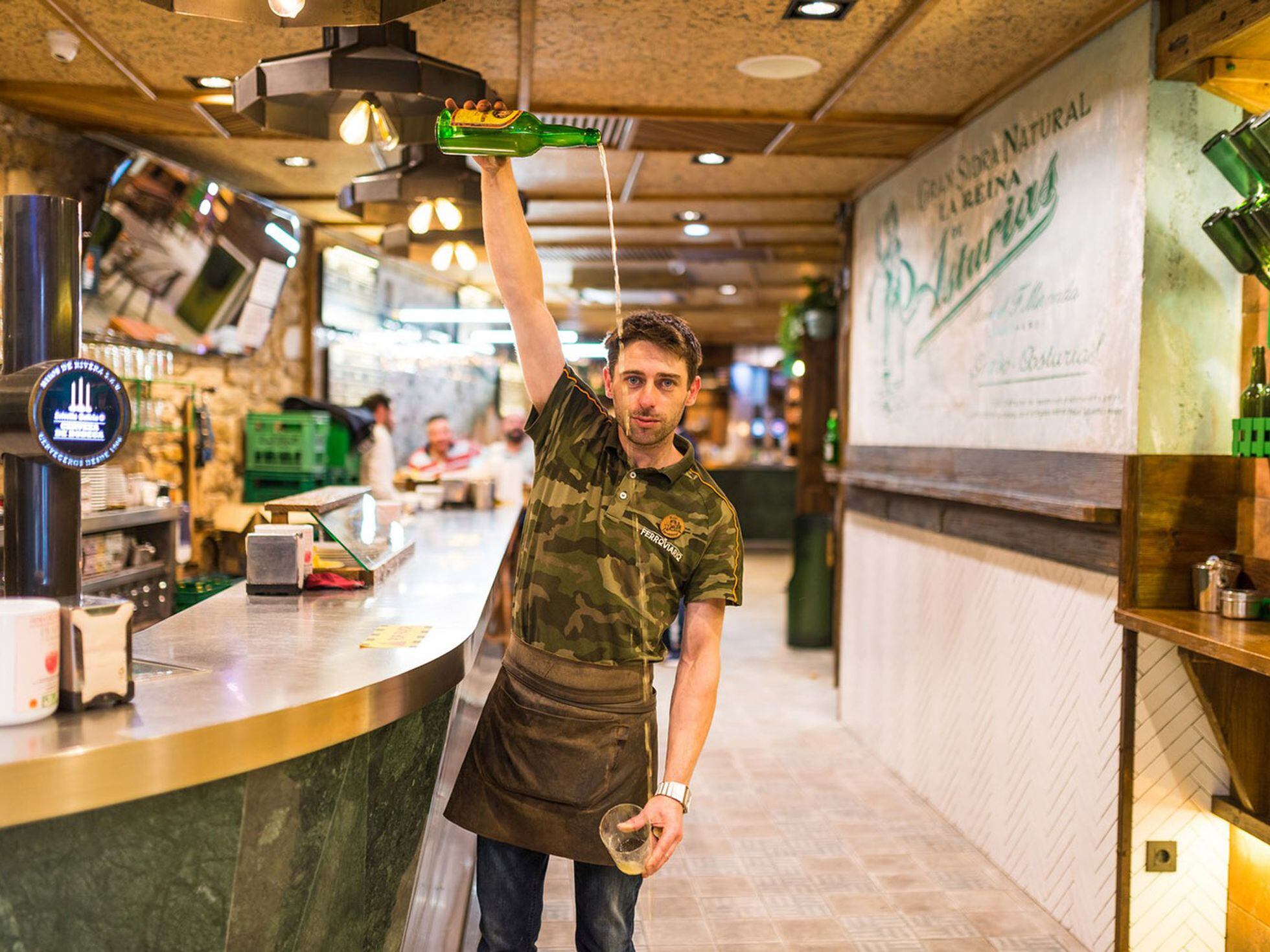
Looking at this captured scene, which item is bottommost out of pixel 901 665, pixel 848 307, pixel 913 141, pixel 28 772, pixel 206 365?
pixel 901 665

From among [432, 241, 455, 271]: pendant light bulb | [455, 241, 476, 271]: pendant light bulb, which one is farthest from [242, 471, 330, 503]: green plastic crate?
[455, 241, 476, 271]: pendant light bulb

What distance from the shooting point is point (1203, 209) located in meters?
3.08

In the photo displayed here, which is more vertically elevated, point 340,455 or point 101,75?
point 101,75

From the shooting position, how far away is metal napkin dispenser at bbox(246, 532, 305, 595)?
2.70 metres

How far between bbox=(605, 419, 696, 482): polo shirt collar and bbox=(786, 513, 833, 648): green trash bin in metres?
5.37

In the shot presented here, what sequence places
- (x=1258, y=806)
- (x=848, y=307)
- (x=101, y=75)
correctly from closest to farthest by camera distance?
1. (x=1258, y=806)
2. (x=101, y=75)
3. (x=848, y=307)

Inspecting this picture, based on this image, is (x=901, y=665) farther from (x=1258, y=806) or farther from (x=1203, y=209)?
(x=1203, y=209)

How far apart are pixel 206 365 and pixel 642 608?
504 centimetres

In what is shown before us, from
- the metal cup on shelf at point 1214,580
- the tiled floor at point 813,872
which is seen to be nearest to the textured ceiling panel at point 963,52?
the metal cup on shelf at point 1214,580

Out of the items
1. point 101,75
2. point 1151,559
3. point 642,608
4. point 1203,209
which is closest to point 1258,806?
point 1151,559

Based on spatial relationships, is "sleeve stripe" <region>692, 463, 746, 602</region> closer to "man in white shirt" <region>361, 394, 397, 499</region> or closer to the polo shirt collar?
the polo shirt collar

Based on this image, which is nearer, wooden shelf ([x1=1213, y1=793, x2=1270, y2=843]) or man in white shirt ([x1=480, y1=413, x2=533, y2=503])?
wooden shelf ([x1=1213, y1=793, x2=1270, y2=843])

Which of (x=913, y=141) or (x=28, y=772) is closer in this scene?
(x=28, y=772)

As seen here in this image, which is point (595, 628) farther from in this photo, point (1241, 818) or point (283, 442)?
point (283, 442)
